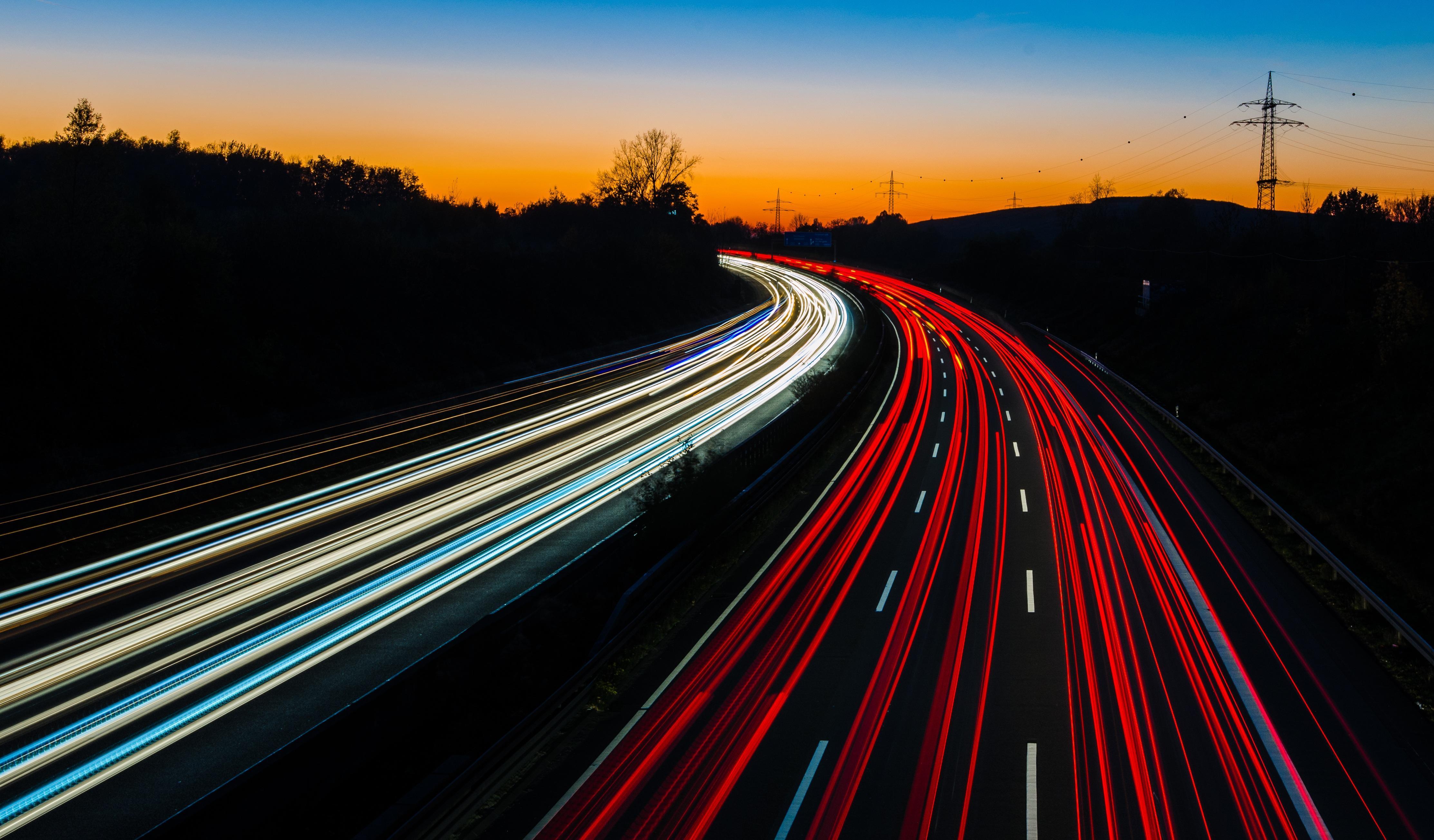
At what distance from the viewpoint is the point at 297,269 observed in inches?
1519

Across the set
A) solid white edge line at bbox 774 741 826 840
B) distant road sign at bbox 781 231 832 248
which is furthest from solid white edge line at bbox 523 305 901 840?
distant road sign at bbox 781 231 832 248

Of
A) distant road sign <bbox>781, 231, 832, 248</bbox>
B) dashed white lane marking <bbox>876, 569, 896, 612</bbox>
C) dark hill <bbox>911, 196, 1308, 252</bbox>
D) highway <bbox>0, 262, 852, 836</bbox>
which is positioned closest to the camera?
highway <bbox>0, 262, 852, 836</bbox>

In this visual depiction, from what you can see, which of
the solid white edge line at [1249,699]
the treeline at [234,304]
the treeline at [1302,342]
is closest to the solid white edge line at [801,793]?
the solid white edge line at [1249,699]

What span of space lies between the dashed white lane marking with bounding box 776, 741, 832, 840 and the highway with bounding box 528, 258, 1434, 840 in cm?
3

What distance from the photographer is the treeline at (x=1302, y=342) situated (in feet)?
80.7

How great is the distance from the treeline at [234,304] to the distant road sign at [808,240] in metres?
69.9

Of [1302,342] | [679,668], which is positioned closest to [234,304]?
[679,668]

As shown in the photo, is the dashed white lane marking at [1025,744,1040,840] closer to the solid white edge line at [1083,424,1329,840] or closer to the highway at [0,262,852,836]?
the solid white edge line at [1083,424,1329,840]

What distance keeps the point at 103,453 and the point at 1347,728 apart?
28.6 meters

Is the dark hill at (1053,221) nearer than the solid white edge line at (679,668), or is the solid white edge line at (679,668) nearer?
the solid white edge line at (679,668)

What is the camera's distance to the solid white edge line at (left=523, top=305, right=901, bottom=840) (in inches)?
356

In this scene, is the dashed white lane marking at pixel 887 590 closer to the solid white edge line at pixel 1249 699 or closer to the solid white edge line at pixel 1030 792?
the solid white edge line at pixel 1030 792

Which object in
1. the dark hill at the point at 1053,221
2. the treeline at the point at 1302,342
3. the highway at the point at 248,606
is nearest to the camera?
the highway at the point at 248,606

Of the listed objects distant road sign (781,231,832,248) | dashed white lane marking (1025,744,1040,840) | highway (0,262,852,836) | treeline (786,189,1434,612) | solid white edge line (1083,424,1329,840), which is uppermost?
distant road sign (781,231,832,248)
